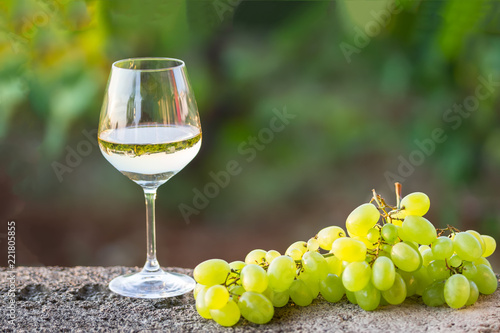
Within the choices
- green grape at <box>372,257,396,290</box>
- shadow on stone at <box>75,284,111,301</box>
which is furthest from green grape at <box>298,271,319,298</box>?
shadow on stone at <box>75,284,111,301</box>

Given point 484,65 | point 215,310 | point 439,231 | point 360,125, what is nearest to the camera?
point 215,310

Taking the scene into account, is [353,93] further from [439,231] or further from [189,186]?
[439,231]

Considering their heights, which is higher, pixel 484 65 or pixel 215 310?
pixel 484 65

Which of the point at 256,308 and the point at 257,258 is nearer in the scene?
the point at 256,308

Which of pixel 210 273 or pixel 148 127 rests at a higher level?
pixel 148 127

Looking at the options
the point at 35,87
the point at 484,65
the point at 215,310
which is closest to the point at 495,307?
the point at 215,310

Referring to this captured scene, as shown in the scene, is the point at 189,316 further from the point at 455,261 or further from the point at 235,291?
the point at 455,261
